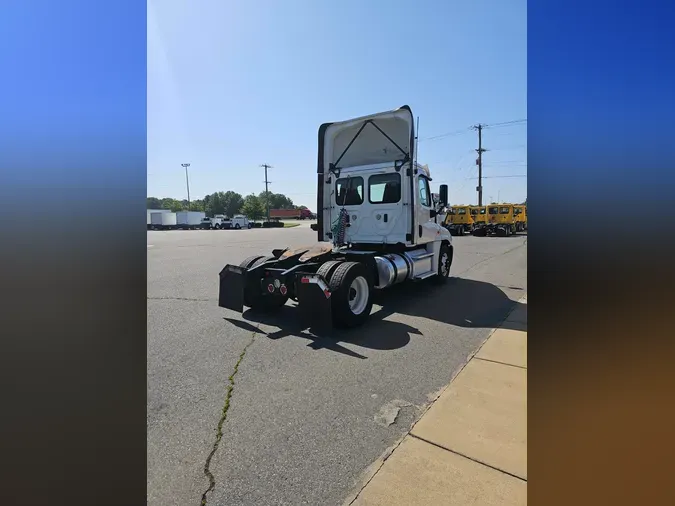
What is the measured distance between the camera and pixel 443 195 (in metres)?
8.24

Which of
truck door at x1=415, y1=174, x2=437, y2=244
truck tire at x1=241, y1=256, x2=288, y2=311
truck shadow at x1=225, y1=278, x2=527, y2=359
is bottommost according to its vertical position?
truck shadow at x1=225, y1=278, x2=527, y2=359

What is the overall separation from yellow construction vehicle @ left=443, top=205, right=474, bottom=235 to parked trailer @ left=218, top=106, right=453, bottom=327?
21.6 metres

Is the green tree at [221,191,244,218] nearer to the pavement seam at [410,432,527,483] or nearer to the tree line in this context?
the tree line

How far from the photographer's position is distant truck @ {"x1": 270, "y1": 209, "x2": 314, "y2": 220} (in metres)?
88.3

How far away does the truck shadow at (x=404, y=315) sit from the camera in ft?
15.3

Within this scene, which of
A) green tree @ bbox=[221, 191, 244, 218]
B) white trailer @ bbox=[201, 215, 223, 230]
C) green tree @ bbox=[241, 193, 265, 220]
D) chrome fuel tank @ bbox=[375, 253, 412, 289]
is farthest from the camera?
green tree @ bbox=[221, 191, 244, 218]

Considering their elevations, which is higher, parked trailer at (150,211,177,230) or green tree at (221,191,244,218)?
green tree at (221,191,244,218)

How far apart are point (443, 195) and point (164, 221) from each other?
53152 millimetres

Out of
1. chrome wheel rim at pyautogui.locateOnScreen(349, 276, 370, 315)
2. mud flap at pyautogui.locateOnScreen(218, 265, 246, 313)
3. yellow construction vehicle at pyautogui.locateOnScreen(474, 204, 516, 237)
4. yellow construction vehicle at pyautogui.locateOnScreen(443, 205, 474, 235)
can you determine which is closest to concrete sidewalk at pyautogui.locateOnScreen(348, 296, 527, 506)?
chrome wheel rim at pyautogui.locateOnScreen(349, 276, 370, 315)

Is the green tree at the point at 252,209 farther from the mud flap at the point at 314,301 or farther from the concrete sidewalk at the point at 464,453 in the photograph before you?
the concrete sidewalk at the point at 464,453

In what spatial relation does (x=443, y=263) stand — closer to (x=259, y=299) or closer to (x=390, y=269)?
(x=390, y=269)

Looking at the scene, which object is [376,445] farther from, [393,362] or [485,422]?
[393,362]
